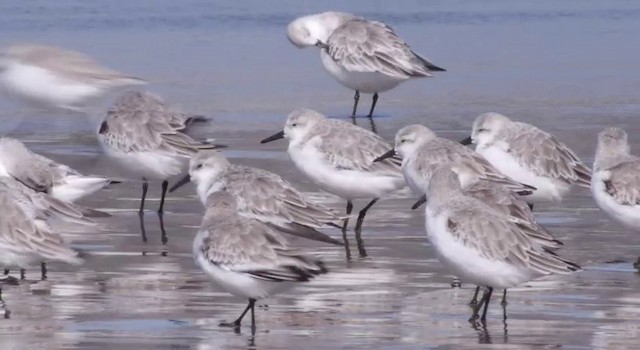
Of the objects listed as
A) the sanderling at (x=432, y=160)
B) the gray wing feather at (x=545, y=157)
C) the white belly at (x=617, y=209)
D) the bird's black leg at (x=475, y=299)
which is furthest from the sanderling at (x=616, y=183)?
the bird's black leg at (x=475, y=299)

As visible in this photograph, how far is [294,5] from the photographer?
79.2ft

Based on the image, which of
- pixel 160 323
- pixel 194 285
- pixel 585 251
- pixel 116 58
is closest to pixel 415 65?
pixel 116 58

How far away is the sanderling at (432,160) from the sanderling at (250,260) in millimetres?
2198

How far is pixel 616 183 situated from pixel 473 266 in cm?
202

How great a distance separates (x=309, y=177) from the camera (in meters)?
11.2

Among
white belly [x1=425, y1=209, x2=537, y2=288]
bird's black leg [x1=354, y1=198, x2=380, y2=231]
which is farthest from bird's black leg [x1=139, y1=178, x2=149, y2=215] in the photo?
white belly [x1=425, y1=209, x2=537, y2=288]

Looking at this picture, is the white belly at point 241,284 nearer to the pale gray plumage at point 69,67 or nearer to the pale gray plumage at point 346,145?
the pale gray plumage at point 346,145

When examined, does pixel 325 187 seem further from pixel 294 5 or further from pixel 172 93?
pixel 294 5

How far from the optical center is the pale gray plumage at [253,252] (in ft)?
25.8

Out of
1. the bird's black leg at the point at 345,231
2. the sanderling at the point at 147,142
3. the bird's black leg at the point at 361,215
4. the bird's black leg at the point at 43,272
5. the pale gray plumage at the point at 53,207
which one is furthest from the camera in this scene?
the sanderling at the point at 147,142

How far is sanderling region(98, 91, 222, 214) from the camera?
11.6 metres

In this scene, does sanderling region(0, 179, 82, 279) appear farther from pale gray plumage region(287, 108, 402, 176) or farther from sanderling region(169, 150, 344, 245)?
pale gray plumage region(287, 108, 402, 176)

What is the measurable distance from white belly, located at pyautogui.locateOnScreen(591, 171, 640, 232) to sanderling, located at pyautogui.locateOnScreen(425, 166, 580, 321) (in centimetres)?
151

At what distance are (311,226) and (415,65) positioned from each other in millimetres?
6704
